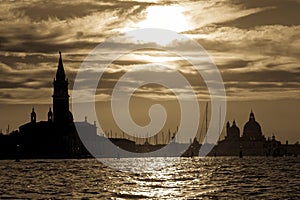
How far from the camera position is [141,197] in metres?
62.4

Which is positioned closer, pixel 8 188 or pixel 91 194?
pixel 91 194

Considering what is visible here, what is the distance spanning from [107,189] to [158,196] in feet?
32.6

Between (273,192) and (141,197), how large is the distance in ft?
43.8

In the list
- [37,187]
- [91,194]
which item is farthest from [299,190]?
[37,187]

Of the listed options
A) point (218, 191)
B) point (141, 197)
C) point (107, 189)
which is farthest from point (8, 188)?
point (218, 191)

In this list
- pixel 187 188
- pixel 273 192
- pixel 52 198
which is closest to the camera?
pixel 52 198

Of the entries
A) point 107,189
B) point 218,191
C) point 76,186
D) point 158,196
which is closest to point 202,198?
point 158,196

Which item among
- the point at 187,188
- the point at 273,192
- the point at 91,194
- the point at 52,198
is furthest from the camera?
the point at 187,188

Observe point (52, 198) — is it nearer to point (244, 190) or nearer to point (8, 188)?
point (8, 188)

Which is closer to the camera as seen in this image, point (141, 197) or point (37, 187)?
point (141, 197)

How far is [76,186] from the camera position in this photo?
248 ft

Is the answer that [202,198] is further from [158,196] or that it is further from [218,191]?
[218,191]

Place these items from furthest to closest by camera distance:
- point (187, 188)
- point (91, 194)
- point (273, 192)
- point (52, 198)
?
1. point (187, 188)
2. point (273, 192)
3. point (91, 194)
4. point (52, 198)

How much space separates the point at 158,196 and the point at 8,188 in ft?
50.1
